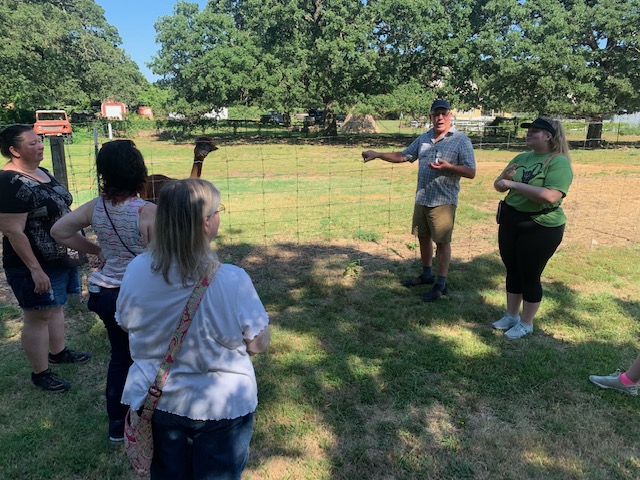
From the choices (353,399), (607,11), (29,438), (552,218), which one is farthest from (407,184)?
(607,11)

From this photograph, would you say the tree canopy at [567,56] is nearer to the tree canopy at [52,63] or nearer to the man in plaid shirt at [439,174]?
the man in plaid shirt at [439,174]

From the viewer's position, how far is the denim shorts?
283cm

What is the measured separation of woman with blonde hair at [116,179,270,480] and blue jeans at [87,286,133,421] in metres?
0.82

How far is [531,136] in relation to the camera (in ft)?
11.0

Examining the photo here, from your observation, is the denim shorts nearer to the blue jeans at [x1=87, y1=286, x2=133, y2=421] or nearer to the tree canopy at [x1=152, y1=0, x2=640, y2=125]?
the blue jeans at [x1=87, y1=286, x2=133, y2=421]

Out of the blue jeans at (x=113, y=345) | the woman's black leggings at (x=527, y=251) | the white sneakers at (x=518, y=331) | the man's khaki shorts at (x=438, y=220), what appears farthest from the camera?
the man's khaki shorts at (x=438, y=220)

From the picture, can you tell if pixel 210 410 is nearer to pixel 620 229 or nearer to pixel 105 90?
pixel 620 229

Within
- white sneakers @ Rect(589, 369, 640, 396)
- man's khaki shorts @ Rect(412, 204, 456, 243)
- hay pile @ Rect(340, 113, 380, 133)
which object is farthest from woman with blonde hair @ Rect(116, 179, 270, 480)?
hay pile @ Rect(340, 113, 380, 133)

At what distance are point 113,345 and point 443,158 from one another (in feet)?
Result: 10.3

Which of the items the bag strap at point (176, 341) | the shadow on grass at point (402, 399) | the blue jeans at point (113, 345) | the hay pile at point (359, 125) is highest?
the hay pile at point (359, 125)

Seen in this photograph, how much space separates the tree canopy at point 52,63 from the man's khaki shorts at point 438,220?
32.3m

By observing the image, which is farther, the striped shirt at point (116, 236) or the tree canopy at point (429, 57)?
the tree canopy at point (429, 57)

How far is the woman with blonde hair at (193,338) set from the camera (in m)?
1.46

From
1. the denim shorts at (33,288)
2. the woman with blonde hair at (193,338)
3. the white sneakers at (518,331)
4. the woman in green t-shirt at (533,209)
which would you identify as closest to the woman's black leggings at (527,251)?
the woman in green t-shirt at (533,209)
